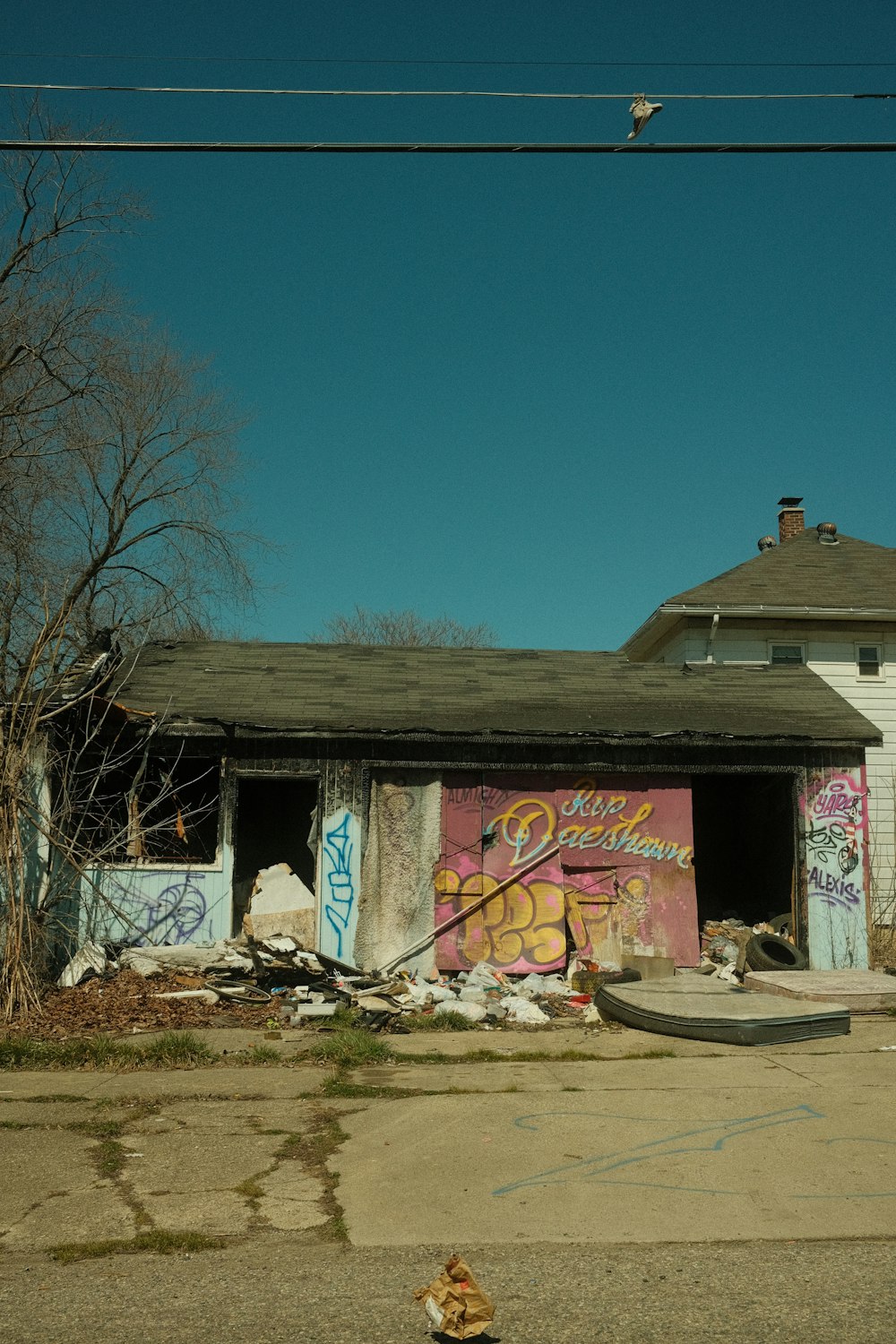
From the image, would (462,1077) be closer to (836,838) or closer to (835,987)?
(835,987)

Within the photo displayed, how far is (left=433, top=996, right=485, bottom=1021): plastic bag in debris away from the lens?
11.2 meters

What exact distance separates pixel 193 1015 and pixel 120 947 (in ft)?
7.12

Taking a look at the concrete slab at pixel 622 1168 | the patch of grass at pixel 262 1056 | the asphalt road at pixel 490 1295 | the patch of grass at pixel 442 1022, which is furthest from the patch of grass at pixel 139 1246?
the patch of grass at pixel 442 1022

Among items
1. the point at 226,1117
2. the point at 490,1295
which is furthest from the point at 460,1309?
the point at 226,1117

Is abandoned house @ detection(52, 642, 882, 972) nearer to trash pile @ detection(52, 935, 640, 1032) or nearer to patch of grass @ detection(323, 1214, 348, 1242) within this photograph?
trash pile @ detection(52, 935, 640, 1032)

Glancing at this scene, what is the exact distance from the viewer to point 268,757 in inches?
538

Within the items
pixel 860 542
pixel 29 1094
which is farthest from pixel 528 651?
pixel 29 1094

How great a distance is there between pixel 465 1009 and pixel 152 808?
16.5 feet

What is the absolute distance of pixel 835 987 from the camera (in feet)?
37.8

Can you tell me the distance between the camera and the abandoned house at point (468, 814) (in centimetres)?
1330

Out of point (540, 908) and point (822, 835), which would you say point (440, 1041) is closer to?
point (540, 908)

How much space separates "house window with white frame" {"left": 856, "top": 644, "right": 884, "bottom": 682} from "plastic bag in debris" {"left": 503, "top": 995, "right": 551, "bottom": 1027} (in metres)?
12.1

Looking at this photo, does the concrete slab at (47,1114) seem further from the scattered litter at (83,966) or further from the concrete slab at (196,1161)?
the scattered litter at (83,966)

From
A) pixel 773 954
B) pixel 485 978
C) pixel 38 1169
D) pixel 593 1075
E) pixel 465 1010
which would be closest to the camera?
pixel 38 1169
